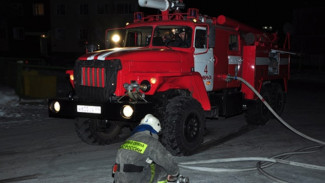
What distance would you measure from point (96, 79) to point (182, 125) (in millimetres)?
1732

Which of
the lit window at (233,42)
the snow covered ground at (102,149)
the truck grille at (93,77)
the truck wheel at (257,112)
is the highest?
the lit window at (233,42)

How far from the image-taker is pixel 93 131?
26.8 ft

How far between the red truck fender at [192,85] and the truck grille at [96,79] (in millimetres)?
Answer: 972

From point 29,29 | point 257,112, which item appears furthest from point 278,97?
point 29,29

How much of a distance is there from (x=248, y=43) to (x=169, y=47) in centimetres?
256

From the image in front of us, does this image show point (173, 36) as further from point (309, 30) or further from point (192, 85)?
point (309, 30)

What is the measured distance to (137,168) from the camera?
4270 millimetres

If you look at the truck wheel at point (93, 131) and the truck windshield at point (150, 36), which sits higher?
the truck windshield at point (150, 36)

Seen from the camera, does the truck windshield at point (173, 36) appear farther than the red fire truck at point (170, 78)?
Yes

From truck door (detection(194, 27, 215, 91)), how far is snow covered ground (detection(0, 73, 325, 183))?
140cm

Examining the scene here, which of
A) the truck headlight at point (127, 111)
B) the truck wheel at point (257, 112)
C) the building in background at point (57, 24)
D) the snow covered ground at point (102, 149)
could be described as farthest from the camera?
the building in background at point (57, 24)

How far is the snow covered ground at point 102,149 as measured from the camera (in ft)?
20.4

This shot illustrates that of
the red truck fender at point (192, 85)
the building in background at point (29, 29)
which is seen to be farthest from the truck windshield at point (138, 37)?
the building in background at point (29, 29)

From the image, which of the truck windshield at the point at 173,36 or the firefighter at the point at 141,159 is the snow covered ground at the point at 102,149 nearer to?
the firefighter at the point at 141,159
